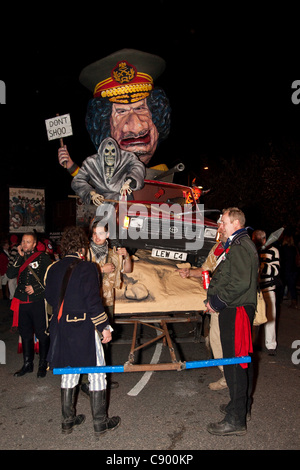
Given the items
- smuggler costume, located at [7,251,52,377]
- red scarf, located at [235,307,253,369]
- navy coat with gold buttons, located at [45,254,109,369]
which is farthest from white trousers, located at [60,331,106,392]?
smuggler costume, located at [7,251,52,377]

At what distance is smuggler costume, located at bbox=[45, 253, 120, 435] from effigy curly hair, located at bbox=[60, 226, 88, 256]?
5.4 inches

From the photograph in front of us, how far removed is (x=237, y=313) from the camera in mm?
3143

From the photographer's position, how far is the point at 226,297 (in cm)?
311

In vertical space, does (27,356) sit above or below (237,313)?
below

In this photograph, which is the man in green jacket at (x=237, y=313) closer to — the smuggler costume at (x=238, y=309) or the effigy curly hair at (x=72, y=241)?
the smuggler costume at (x=238, y=309)

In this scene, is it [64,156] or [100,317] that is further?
[64,156]

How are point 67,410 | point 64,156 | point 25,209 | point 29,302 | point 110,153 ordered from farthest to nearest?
point 25,209 → point 110,153 → point 64,156 → point 29,302 → point 67,410

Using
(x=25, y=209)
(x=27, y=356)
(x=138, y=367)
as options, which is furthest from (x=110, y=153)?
(x=25, y=209)

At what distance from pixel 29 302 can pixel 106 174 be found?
3.89 metres

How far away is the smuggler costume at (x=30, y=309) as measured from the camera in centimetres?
461

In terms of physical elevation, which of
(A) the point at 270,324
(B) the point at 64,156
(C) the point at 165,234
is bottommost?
(A) the point at 270,324

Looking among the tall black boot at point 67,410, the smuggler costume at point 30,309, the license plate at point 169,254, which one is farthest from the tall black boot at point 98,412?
the license plate at point 169,254

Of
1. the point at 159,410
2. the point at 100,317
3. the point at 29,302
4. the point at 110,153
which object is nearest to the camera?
Result: the point at 100,317

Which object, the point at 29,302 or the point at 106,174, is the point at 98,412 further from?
the point at 106,174
